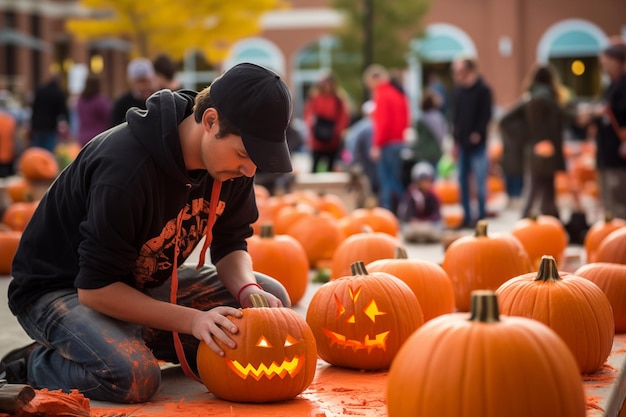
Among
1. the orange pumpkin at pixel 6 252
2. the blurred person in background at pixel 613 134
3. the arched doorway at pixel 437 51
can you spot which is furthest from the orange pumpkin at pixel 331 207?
the arched doorway at pixel 437 51

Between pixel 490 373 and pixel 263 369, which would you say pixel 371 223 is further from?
pixel 490 373

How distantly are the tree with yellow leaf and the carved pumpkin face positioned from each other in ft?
85.6

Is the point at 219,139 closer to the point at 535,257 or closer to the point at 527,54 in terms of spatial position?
the point at 535,257

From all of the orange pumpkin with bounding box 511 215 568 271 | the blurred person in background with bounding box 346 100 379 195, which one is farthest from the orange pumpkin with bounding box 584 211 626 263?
the blurred person in background with bounding box 346 100 379 195

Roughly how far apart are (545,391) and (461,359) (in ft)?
0.86

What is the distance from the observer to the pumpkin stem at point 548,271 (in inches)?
162

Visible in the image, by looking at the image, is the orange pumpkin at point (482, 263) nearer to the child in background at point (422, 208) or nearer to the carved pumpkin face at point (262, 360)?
the carved pumpkin face at point (262, 360)

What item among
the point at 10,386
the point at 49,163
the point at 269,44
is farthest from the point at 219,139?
the point at 269,44

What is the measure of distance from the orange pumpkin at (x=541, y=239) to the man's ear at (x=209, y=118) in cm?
421

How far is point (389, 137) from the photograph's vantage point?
12164 mm

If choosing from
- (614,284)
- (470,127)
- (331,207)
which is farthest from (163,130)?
(470,127)

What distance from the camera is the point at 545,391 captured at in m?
2.86

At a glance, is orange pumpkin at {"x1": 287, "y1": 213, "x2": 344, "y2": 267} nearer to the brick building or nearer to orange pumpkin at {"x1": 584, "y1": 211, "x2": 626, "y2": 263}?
orange pumpkin at {"x1": 584, "y1": 211, "x2": 626, "y2": 263}

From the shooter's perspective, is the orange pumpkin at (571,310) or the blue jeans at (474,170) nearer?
the orange pumpkin at (571,310)
